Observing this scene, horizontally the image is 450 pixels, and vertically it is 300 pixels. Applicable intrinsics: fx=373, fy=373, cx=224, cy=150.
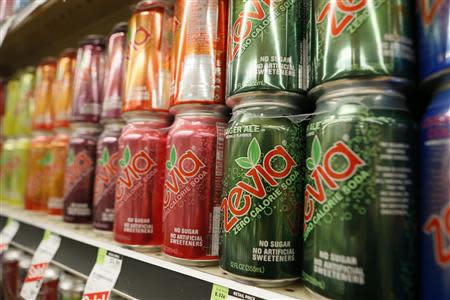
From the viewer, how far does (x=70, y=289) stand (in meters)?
0.97

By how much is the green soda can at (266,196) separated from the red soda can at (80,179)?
66cm

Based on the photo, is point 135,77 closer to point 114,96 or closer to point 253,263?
point 114,96

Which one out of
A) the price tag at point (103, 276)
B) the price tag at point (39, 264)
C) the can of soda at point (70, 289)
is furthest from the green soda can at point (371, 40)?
the price tag at point (39, 264)

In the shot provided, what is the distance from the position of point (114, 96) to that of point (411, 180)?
82 centimetres

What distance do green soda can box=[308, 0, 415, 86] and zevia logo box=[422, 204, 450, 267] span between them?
0.20m

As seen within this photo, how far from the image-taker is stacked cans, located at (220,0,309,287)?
0.61m

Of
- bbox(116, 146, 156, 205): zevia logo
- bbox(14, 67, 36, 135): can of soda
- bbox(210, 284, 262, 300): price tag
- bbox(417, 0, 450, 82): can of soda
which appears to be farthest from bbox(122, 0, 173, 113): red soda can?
bbox(14, 67, 36, 135): can of soda

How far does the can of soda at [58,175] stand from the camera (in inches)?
50.2

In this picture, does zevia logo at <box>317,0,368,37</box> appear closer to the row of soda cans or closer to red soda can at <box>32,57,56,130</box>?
the row of soda cans

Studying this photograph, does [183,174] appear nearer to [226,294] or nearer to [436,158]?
[226,294]

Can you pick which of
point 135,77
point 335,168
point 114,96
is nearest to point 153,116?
point 135,77

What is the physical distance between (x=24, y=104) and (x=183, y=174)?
1.19 metres

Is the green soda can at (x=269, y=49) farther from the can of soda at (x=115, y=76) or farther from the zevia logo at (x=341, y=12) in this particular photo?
the can of soda at (x=115, y=76)

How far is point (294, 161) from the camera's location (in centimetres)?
64
